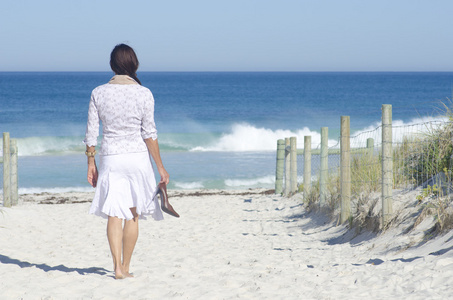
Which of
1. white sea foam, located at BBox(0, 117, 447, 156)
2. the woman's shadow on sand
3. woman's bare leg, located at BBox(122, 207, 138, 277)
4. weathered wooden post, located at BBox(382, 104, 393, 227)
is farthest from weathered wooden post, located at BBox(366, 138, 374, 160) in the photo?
white sea foam, located at BBox(0, 117, 447, 156)

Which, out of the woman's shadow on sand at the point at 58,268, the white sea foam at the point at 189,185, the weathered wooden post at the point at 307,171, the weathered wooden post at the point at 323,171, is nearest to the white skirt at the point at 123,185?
the woman's shadow on sand at the point at 58,268

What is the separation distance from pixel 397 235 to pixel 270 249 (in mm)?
1457

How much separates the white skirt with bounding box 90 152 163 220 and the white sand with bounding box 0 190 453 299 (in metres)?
0.64

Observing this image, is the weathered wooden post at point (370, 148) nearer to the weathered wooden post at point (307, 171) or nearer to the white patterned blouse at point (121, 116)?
the weathered wooden post at point (307, 171)

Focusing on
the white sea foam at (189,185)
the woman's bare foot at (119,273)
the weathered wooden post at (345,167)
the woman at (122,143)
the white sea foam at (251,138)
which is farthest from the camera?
the white sea foam at (251,138)

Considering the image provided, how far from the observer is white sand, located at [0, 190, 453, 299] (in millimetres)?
4430

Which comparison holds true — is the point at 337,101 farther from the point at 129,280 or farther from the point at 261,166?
the point at 129,280

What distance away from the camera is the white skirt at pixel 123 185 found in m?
4.42

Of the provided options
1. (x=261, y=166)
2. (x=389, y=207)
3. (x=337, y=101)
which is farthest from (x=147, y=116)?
(x=337, y=101)

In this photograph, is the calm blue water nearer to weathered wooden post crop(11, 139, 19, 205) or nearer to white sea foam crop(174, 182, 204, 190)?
white sea foam crop(174, 182, 204, 190)

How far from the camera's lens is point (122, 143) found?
443 cm

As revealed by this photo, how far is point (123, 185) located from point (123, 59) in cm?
99

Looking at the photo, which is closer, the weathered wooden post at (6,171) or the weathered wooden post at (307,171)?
the weathered wooden post at (307,171)

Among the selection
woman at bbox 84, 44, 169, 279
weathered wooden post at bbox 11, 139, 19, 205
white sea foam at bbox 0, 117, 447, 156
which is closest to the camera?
woman at bbox 84, 44, 169, 279
